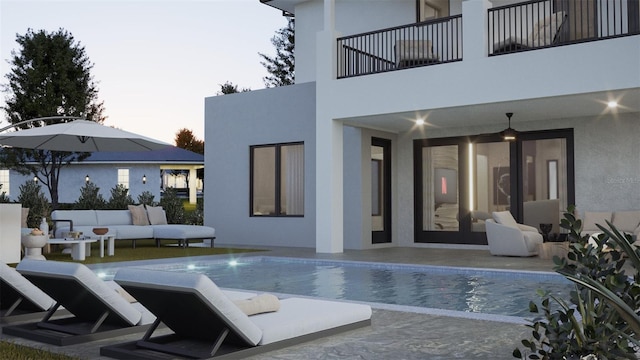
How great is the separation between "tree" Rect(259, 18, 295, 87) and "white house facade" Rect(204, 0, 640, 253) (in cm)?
1949

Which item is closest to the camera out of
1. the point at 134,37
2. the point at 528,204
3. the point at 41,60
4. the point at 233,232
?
the point at 528,204

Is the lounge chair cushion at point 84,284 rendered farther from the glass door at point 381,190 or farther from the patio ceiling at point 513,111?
the glass door at point 381,190

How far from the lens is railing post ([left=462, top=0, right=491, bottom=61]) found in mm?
11609

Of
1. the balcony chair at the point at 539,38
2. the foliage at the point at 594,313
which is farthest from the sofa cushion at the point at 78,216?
the foliage at the point at 594,313

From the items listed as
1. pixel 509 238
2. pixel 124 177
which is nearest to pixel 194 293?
pixel 509 238

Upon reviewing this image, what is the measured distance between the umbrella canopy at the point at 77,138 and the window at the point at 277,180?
3.63m

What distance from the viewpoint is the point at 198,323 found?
4.36m

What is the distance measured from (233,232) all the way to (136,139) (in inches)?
197

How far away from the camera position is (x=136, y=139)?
42.0 feet

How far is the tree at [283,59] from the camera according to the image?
3806 centimetres

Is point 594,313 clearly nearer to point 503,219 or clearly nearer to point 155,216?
point 503,219

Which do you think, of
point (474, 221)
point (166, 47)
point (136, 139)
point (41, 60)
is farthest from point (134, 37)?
point (474, 221)

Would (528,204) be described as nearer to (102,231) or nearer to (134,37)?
(102,231)

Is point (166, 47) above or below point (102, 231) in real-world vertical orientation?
above
